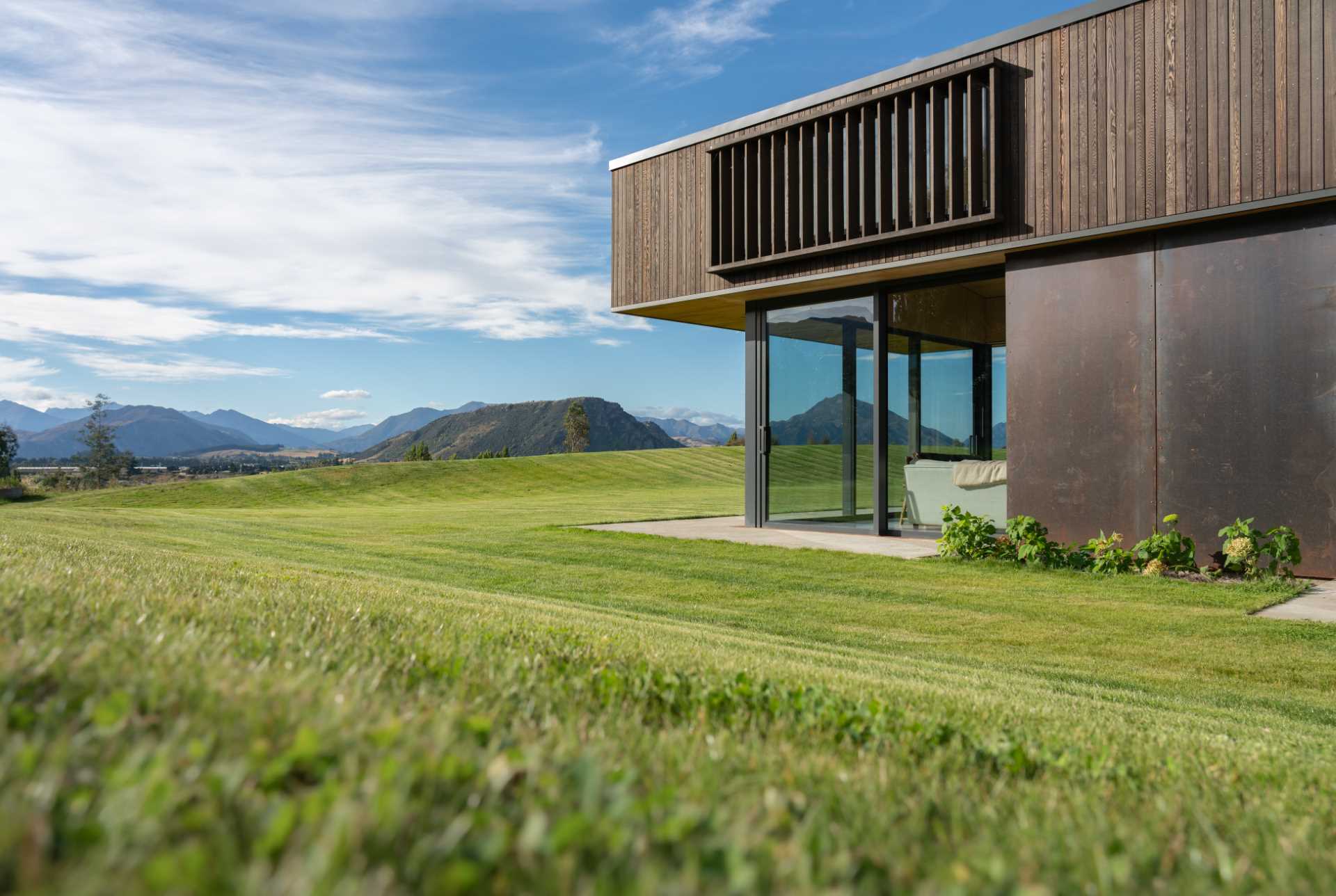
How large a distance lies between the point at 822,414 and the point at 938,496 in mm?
1904

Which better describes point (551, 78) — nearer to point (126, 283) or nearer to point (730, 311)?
point (730, 311)

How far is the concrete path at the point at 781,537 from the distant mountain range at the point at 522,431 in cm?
12552

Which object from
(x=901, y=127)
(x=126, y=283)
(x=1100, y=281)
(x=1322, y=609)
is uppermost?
(x=126, y=283)

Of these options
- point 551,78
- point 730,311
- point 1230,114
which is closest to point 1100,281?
point 1230,114

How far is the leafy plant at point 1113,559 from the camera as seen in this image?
782 cm

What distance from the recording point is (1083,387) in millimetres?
8531

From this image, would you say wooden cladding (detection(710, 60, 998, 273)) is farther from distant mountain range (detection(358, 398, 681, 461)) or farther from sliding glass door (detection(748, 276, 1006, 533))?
distant mountain range (detection(358, 398, 681, 461))

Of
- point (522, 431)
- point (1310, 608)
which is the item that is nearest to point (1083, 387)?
point (1310, 608)

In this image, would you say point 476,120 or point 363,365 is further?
point 363,365

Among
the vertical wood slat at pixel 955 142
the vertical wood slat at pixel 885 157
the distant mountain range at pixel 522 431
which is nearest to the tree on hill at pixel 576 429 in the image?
the distant mountain range at pixel 522 431

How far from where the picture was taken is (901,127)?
9570 mm

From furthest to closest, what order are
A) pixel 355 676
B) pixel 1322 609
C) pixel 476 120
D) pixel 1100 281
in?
pixel 476 120 < pixel 1100 281 < pixel 1322 609 < pixel 355 676

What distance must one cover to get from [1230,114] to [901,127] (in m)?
3.22

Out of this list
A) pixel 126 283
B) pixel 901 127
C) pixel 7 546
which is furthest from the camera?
pixel 126 283
